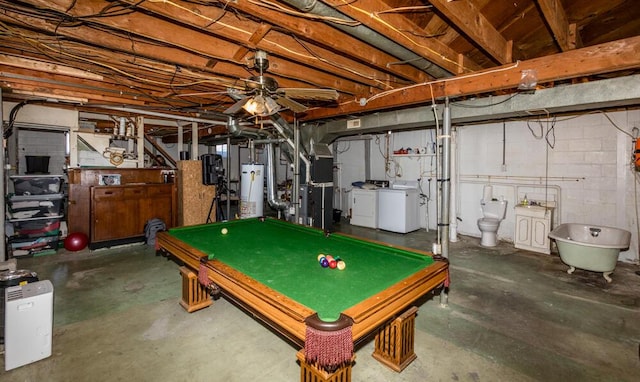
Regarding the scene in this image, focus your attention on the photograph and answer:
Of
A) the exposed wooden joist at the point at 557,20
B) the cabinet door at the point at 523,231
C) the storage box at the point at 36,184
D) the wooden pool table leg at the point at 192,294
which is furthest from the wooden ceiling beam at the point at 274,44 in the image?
the storage box at the point at 36,184

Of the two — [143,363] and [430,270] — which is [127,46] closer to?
[143,363]

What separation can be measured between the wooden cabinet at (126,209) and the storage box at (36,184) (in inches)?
22.5

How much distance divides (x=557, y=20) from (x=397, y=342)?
2.83 m

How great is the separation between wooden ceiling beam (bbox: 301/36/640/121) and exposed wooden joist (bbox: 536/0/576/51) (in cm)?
16

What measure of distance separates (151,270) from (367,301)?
151 inches

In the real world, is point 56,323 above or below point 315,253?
below

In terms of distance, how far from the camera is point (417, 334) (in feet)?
8.98

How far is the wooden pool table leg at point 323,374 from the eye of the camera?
1.45 meters

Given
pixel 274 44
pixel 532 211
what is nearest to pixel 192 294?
pixel 274 44

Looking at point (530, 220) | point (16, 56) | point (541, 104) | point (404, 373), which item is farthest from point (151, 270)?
point (530, 220)

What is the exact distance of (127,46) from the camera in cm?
262

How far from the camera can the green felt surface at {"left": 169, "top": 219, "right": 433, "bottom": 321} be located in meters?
1.79

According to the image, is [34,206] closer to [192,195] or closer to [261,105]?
[192,195]

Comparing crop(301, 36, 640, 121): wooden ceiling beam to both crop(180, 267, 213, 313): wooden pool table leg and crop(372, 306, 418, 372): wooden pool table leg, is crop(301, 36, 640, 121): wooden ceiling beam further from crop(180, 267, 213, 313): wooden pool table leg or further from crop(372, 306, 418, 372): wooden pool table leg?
crop(180, 267, 213, 313): wooden pool table leg
